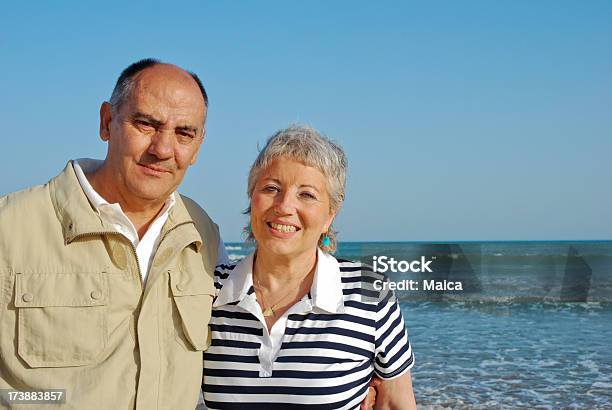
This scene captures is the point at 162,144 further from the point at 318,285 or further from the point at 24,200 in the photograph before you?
the point at 318,285

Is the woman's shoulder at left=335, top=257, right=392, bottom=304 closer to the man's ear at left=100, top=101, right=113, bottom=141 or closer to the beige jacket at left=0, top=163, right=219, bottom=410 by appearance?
the beige jacket at left=0, top=163, right=219, bottom=410

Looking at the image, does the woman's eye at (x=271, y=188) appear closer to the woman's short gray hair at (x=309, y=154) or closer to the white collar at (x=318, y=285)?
the woman's short gray hair at (x=309, y=154)

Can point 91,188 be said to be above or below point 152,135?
below

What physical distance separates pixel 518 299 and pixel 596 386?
7.55m

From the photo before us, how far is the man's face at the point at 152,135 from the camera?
2.72 m

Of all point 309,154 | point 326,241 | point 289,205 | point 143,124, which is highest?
point 143,124

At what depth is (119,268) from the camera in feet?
8.47

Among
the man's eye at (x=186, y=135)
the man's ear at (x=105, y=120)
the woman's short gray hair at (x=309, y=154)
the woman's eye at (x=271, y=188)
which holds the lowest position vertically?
the woman's eye at (x=271, y=188)

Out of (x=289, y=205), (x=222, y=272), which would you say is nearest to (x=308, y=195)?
(x=289, y=205)

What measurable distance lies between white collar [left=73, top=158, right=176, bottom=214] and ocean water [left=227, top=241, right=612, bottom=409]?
44 centimetres

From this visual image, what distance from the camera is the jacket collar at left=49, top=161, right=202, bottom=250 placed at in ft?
8.29

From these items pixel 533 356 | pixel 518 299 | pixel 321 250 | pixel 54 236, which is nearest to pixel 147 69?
pixel 54 236

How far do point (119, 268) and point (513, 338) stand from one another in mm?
9214

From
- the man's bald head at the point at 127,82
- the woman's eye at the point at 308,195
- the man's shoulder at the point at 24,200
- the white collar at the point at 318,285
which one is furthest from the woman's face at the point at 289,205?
the man's shoulder at the point at 24,200
